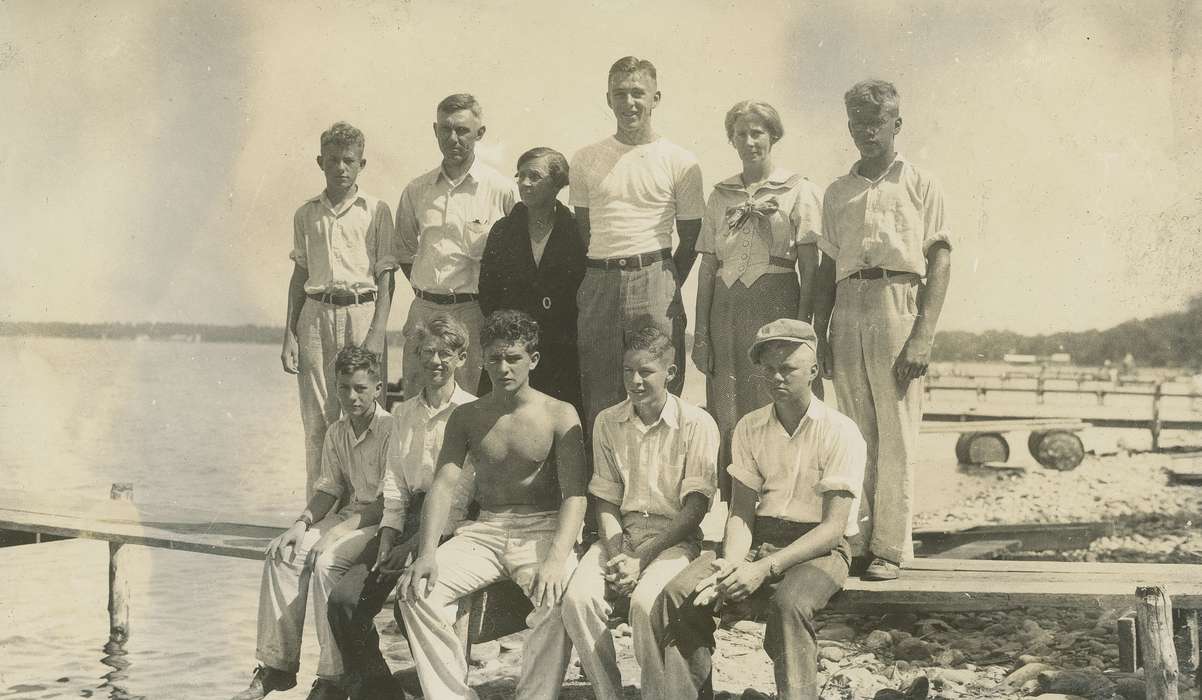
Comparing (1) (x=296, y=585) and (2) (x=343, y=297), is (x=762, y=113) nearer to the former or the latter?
(2) (x=343, y=297)

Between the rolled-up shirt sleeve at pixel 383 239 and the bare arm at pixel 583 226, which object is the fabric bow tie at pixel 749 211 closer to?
the bare arm at pixel 583 226

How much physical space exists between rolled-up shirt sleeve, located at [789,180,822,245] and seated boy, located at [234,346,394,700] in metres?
2.11

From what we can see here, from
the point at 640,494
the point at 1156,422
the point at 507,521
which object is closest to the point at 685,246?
the point at 640,494

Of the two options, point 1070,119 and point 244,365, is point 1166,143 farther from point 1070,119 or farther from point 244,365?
point 244,365

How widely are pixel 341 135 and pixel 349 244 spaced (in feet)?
2.00

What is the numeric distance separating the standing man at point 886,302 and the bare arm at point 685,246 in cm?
78

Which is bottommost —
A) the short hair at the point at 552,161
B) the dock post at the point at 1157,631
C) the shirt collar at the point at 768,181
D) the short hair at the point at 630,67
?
the dock post at the point at 1157,631

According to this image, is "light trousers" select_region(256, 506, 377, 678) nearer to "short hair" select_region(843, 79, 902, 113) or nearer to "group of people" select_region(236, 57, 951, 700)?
"group of people" select_region(236, 57, 951, 700)

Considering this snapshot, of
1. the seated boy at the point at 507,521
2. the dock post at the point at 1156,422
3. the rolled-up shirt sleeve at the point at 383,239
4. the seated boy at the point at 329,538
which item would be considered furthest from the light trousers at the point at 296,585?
the dock post at the point at 1156,422

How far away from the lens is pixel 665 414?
4.68 meters

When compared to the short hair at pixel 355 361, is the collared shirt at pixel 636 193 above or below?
above

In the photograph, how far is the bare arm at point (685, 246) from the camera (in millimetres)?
5566

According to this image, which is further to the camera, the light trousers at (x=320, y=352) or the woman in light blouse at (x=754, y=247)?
the light trousers at (x=320, y=352)

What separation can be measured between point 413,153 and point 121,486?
275 inches
